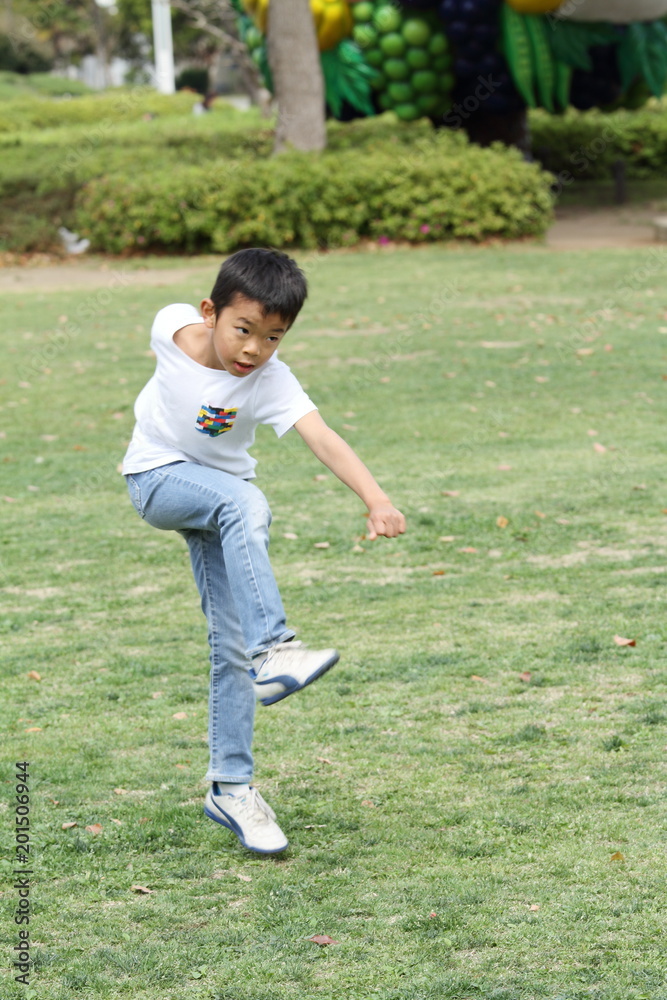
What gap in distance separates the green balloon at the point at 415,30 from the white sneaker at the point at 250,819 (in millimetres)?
16527

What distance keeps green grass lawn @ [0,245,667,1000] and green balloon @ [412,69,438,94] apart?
1034 centimetres

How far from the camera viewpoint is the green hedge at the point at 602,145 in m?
25.5

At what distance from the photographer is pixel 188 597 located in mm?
5605

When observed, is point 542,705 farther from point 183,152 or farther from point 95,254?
point 183,152

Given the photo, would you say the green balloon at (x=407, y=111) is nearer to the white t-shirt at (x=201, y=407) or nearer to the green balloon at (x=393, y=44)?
the green balloon at (x=393, y=44)

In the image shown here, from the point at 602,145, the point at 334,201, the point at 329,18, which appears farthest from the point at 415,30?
the point at 602,145

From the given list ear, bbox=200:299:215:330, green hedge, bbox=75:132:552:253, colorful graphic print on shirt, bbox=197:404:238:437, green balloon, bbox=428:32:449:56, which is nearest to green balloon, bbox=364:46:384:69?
green balloon, bbox=428:32:449:56

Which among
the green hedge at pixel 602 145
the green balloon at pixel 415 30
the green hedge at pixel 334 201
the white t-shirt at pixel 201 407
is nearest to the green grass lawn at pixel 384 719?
the white t-shirt at pixel 201 407

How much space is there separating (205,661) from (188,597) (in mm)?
846

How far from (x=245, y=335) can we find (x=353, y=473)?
0.43m

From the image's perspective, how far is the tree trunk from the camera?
57.7 feet

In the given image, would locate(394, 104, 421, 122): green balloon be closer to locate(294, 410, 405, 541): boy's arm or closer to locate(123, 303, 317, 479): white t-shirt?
locate(123, 303, 317, 479): white t-shirt

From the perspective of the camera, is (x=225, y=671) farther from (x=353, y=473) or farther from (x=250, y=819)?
(x=353, y=473)

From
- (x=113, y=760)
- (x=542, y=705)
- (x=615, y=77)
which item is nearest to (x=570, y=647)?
(x=542, y=705)
